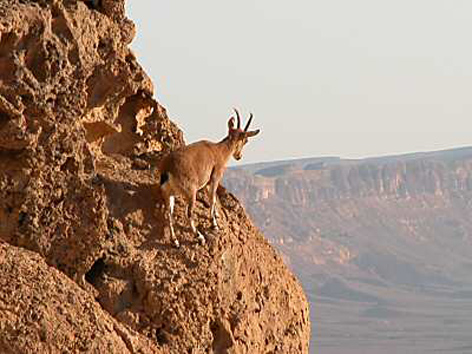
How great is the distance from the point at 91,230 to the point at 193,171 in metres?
1.41

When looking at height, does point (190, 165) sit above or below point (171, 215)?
above

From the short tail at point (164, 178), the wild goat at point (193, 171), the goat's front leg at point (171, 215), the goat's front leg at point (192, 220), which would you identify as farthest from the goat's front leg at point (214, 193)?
the short tail at point (164, 178)

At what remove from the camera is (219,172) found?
10016mm

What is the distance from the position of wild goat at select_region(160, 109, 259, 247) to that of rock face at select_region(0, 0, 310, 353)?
0.15 m

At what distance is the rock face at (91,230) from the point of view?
745cm

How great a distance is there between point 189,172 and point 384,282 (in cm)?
18802

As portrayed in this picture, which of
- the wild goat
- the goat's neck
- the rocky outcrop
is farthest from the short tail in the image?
the rocky outcrop

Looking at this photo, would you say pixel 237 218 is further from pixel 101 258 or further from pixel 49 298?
pixel 49 298

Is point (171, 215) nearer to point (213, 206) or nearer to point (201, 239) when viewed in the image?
point (201, 239)

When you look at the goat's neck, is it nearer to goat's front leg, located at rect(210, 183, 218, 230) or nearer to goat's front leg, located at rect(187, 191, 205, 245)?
goat's front leg, located at rect(210, 183, 218, 230)

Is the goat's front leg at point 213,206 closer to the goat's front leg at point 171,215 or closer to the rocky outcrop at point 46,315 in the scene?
the goat's front leg at point 171,215

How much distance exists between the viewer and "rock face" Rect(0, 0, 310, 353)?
745cm

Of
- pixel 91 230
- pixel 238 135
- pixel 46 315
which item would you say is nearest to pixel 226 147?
pixel 238 135

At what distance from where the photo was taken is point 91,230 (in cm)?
839
